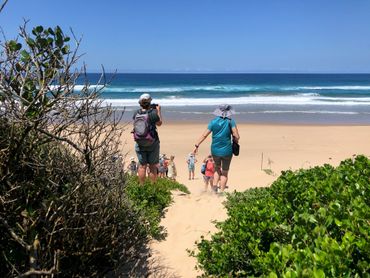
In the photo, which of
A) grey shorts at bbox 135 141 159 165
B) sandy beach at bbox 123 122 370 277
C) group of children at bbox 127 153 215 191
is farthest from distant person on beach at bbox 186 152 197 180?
grey shorts at bbox 135 141 159 165

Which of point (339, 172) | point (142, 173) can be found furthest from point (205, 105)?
point (339, 172)

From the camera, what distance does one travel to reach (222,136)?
6.71 m

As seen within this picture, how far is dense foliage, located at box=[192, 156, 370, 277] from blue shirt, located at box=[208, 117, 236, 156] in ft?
7.79

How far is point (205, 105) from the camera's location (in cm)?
3397

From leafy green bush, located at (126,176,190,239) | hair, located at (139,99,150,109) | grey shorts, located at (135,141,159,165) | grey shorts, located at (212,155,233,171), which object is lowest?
leafy green bush, located at (126,176,190,239)

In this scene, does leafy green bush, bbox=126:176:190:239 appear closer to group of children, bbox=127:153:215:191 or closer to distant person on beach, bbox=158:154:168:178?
group of children, bbox=127:153:215:191

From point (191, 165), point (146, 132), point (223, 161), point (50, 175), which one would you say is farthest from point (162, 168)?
point (50, 175)

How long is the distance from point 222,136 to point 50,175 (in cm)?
400

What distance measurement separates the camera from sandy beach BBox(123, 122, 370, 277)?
14.9 ft

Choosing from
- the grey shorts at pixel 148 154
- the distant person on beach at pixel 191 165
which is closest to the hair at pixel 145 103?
the grey shorts at pixel 148 154

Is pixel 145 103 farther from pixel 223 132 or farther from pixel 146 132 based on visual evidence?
pixel 223 132

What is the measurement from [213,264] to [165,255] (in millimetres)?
801

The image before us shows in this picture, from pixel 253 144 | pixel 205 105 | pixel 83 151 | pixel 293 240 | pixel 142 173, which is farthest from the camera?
pixel 205 105

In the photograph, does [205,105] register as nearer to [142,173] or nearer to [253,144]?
[253,144]
